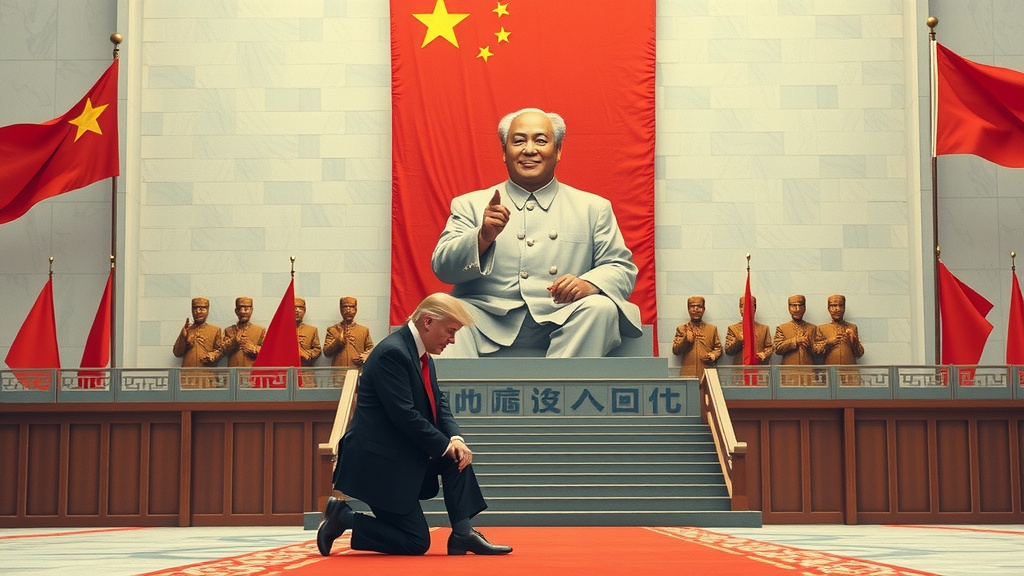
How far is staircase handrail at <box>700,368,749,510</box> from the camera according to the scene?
9.12 metres

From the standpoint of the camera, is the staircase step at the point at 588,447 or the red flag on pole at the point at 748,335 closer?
the staircase step at the point at 588,447

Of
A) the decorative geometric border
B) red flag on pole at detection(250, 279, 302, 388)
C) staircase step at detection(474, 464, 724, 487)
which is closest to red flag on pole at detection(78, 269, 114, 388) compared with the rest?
red flag on pole at detection(250, 279, 302, 388)

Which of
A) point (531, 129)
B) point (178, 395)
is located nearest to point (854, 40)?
point (531, 129)

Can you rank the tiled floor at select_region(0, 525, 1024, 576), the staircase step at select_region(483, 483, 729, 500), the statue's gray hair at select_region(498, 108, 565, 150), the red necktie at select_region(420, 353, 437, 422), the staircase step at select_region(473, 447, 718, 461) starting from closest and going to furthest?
1. the tiled floor at select_region(0, 525, 1024, 576)
2. the red necktie at select_region(420, 353, 437, 422)
3. the staircase step at select_region(483, 483, 729, 500)
4. the staircase step at select_region(473, 447, 718, 461)
5. the statue's gray hair at select_region(498, 108, 565, 150)

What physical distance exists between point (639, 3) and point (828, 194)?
301 centimetres

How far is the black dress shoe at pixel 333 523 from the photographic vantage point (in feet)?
16.8

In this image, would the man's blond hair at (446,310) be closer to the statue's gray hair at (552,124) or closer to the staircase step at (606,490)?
the staircase step at (606,490)

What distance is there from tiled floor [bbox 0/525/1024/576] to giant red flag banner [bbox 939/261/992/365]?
3881 millimetres

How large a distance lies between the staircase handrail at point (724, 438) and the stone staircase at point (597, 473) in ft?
0.43

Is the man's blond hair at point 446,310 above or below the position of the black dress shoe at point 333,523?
above

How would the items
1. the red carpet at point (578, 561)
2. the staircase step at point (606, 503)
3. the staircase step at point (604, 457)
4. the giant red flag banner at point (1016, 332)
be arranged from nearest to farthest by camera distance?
the red carpet at point (578, 561), the staircase step at point (606, 503), the staircase step at point (604, 457), the giant red flag banner at point (1016, 332)

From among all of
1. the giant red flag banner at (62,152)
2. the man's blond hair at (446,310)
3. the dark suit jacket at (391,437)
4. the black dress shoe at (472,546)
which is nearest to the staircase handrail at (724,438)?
the black dress shoe at (472,546)

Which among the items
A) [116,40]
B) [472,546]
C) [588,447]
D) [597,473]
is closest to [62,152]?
[116,40]

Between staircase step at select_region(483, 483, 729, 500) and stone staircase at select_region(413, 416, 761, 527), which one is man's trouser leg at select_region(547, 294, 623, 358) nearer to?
stone staircase at select_region(413, 416, 761, 527)
